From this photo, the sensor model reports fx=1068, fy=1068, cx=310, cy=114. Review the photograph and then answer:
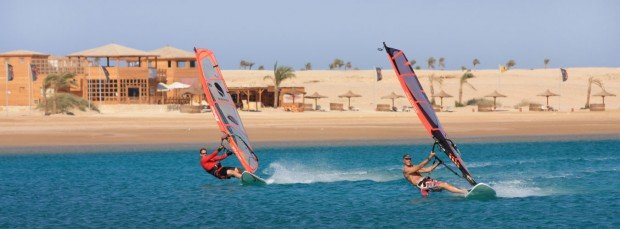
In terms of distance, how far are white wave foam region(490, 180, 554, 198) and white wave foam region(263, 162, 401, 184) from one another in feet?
10.5

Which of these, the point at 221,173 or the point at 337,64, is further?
the point at 337,64

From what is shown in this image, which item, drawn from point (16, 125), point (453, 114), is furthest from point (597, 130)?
point (16, 125)

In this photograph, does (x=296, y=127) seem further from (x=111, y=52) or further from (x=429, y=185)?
(x=429, y=185)

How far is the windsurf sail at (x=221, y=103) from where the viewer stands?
23.8m

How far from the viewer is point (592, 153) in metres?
36.5

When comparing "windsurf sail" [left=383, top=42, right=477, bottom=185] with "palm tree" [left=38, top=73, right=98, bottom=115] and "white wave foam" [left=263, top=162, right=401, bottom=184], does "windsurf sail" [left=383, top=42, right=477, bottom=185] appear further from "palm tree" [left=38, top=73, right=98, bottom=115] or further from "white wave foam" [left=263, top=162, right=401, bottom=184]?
"palm tree" [left=38, top=73, right=98, bottom=115]

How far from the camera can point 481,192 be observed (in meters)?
21.6

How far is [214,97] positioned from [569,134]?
25429mm

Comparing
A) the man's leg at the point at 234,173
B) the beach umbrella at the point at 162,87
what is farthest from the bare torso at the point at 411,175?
the beach umbrella at the point at 162,87

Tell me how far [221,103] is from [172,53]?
44.7 m

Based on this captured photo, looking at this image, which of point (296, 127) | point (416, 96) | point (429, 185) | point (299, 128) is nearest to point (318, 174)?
point (429, 185)

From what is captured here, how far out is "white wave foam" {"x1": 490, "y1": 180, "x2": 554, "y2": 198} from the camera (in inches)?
915

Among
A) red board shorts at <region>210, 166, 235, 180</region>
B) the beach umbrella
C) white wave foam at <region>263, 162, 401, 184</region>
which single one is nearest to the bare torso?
red board shorts at <region>210, 166, 235, 180</region>

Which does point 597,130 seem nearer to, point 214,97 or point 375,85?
point 214,97
